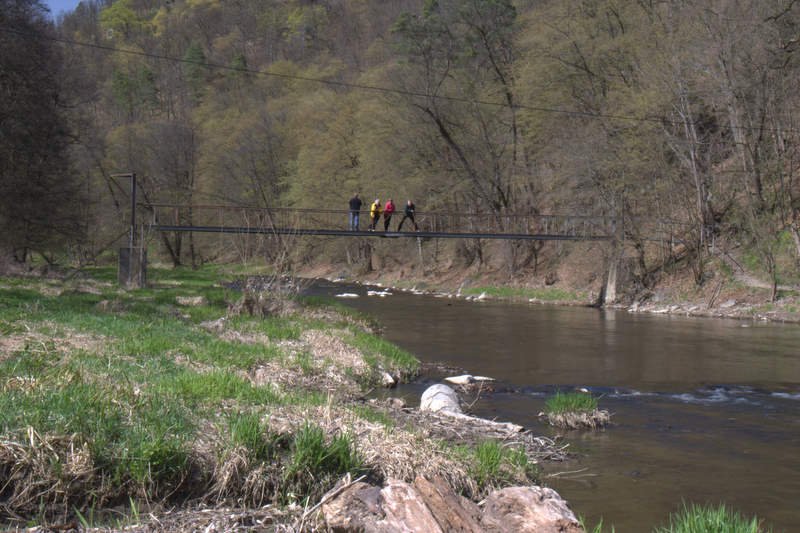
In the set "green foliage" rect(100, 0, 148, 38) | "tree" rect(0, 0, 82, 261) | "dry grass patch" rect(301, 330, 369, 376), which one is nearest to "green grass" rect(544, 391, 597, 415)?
"dry grass patch" rect(301, 330, 369, 376)

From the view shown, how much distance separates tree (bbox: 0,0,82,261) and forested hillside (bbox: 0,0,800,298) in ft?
0.54

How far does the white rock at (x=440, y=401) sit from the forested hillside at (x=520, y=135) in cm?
1104

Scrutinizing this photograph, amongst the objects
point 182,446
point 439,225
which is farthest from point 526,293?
point 182,446

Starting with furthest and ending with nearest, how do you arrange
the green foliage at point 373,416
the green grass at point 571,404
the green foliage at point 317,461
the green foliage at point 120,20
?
the green foliage at point 120,20
the green grass at point 571,404
the green foliage at point 373,416
the green foliage at point 317,461

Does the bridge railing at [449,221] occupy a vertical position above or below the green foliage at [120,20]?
below

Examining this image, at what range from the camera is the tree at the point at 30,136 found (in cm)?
2762

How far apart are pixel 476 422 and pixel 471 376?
4.50 metres

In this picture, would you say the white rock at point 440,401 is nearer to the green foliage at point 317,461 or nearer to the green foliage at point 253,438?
the green foliage at point 317,461

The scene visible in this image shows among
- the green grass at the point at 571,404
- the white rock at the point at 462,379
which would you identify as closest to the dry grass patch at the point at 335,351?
the white rock at the point at 462,379

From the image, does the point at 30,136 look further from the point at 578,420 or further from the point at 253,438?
the point at 253,438

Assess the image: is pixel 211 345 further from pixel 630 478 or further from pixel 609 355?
pixel 609 355

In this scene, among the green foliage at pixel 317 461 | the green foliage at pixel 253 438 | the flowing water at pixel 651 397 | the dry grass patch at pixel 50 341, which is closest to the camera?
the green foliage at pixel 317 461

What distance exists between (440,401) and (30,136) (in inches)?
946

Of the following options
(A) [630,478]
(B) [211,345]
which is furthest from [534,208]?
(A) [630,478]
